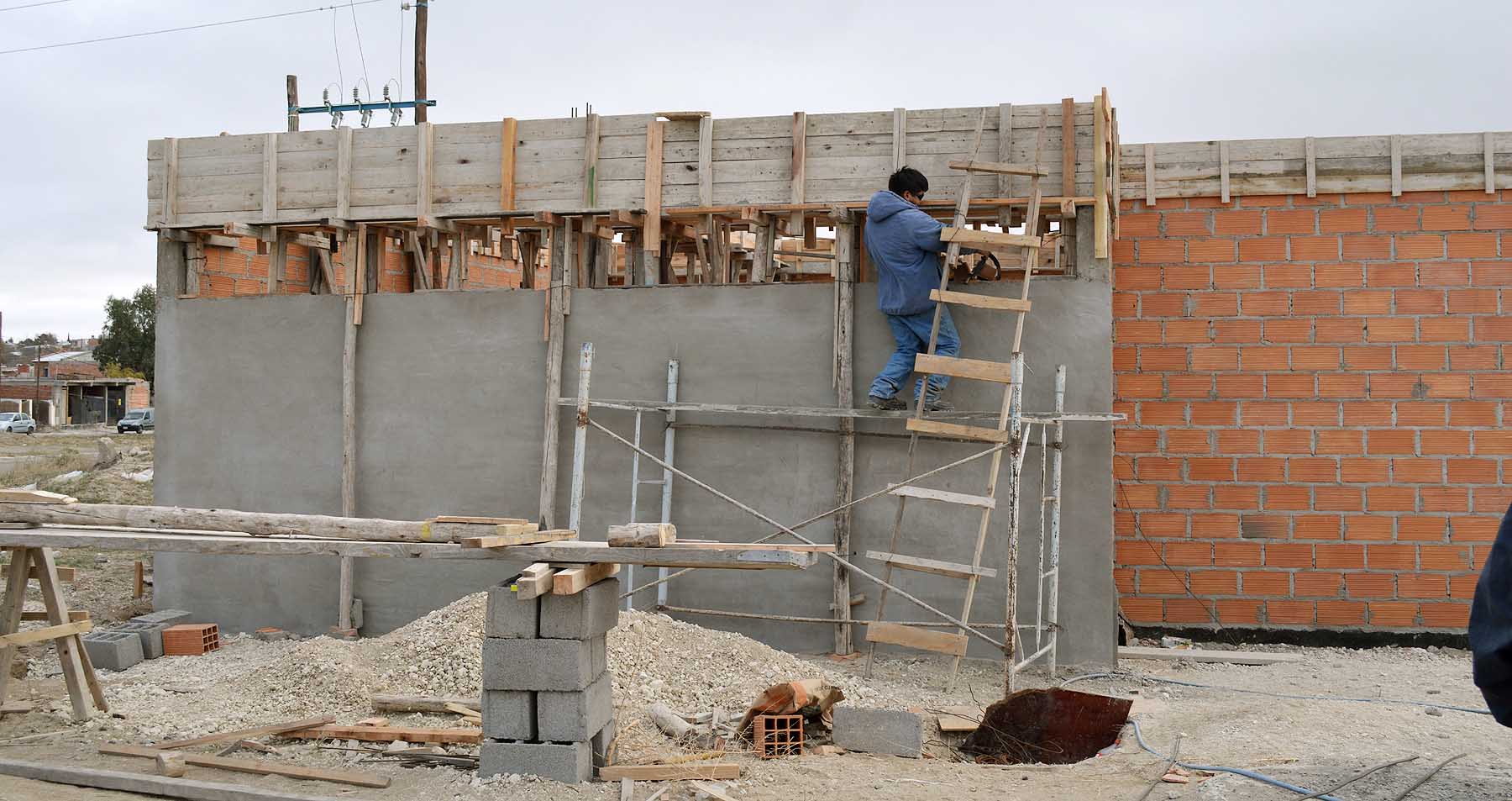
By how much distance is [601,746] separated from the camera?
6605mm

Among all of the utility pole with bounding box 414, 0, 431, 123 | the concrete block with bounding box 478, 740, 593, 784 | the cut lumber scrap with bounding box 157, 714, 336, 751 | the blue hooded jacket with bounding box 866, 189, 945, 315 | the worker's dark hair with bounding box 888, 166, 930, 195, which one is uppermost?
the utility pole with bounding box 414, 0, 431, 123

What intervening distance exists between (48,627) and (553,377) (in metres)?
4.14

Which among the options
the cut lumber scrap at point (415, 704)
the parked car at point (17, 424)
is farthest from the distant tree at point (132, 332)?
the cut lumber scrap at point (415, 704)

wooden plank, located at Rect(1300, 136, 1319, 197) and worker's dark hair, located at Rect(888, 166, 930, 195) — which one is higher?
wooden plank, located at Rect(1300, 136, 1319, 197)

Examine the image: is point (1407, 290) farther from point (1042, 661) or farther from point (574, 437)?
point (574, 437)

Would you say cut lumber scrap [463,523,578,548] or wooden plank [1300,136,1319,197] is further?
wooden plank [1300,136,1319,197]

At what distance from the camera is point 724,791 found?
6.13 meters

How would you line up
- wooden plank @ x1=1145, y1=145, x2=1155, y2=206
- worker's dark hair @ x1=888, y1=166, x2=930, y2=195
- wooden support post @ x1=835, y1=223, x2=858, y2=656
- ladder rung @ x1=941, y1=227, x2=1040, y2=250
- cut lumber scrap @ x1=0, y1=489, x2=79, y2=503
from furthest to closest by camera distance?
wooden plank @ x1=1145, y1=145, x2=1155, y2=206 < wooden support post @ x1=835, y1=223, x2=858, y2=656 < worker's dark hair @ x1=888, y1=166, x2=930, y2=195 < ladder rung @ x1=941, y1=227, x2=1040, y2=250 < cut lumber scrap @ x1=0, y1=489, x2=79, y2=503

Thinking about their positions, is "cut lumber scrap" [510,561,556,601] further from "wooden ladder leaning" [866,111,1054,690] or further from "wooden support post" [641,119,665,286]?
"wooden support post" [641,119,665,286]

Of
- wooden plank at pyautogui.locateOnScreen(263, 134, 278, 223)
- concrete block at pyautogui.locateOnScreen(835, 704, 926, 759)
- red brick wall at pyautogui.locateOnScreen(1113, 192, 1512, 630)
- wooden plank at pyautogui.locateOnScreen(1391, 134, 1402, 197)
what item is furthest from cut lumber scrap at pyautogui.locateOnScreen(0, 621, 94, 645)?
wooden plank at pyautogui.locateOnScreen(1391, 134, 1402, 197)

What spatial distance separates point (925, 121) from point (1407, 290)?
4.60m

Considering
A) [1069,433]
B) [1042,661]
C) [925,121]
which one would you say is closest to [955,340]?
[1069,433]

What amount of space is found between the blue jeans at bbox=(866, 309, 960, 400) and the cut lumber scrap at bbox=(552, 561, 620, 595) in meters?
3.30

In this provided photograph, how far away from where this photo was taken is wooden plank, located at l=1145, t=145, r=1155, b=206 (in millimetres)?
10836
